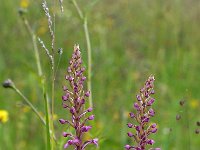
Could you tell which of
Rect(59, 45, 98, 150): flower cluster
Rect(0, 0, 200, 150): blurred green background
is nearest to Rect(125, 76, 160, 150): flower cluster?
Rect(59, 45, 98, 150): flower cluster

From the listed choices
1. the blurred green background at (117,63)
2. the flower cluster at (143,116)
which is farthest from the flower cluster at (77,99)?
the blurred green background at (117,63)

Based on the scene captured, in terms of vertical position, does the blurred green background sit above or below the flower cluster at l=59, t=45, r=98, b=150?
above

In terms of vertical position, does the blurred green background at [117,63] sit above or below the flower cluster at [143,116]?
above

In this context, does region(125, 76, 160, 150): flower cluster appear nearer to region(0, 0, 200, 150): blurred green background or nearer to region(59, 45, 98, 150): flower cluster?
region(59, 45, 98, 150): flower cluster

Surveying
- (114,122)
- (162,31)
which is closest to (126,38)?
(162,31)

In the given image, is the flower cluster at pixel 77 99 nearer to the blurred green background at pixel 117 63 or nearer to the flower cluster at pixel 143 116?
the flower cluster at pixel 143 116

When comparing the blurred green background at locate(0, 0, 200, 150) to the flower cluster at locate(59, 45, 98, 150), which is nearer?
the flower cluster at locate(59, 45, 98, 150)

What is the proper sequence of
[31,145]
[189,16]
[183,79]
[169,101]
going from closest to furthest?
1. [31,145]
2. [169,101]
3. [183,79]
4. [189,16]

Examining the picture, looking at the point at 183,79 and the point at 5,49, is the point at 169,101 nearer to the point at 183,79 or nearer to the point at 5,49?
the point at 183,79
